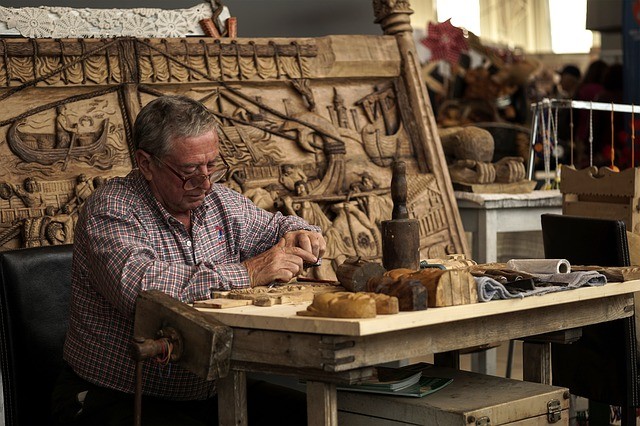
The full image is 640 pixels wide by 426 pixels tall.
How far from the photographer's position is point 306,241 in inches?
127

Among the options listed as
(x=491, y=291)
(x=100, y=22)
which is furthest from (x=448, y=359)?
(x=100, y=22)

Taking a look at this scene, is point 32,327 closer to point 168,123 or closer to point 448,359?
point 168,123

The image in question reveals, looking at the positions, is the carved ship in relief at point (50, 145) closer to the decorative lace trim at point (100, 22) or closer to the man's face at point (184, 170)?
the decorative lace trim at point (100, 22)

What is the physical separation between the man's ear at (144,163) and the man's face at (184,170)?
10 mm

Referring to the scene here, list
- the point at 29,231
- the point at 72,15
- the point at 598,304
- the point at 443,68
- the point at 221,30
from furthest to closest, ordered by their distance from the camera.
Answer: the point at 443,68, the point at 221,30, the point at 72,15, the point at 29,231, the point at 598,304

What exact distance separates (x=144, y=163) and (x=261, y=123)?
1498 mm

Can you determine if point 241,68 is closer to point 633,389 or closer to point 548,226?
point 548,226

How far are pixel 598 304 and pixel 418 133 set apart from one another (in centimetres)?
202

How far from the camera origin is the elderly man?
2969 mm

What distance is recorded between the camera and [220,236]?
3289 mm

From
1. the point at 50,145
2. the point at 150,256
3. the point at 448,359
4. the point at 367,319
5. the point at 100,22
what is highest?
the point at 100,22

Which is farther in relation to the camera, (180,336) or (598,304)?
(598,304)

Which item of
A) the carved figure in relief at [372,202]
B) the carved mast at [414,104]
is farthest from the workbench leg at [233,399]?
the carved mast at [414,104]

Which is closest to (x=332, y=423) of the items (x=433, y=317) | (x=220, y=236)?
(x=433, y=317)
